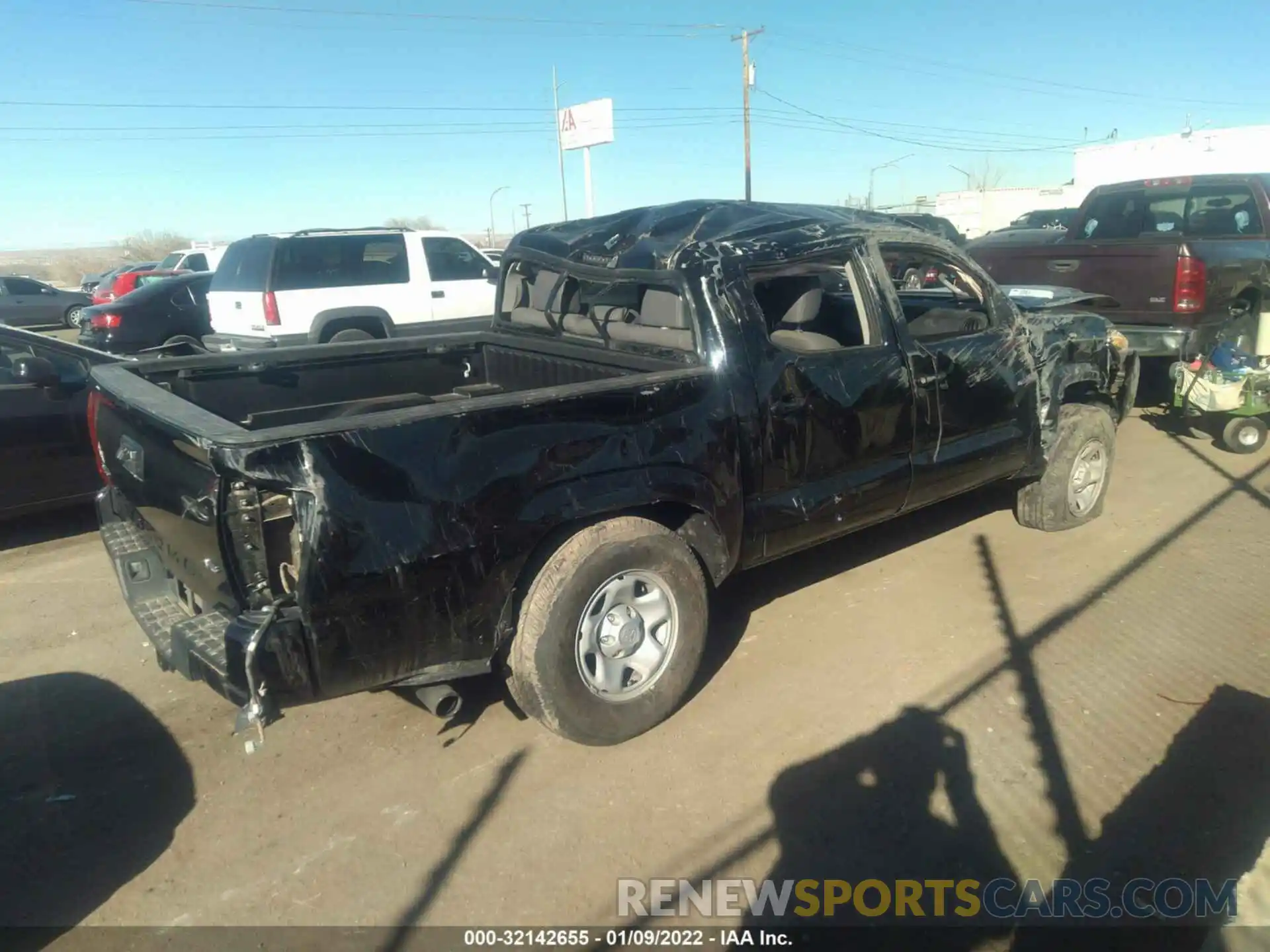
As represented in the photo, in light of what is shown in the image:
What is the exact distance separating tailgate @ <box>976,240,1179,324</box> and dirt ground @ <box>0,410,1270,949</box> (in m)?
3.57

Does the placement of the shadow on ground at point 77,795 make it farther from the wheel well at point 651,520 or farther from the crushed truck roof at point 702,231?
the crushed truck roof at point 702,231

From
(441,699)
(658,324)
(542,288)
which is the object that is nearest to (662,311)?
(658,324)

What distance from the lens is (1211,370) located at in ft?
24.0

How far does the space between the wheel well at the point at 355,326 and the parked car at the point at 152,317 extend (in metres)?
4.81

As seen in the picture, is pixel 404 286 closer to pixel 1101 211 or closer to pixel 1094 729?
pixel 1101 211

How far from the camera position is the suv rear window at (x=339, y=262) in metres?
10.3

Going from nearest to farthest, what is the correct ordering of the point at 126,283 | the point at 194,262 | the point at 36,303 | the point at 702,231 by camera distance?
the point at 702,231, the point at 126,283, the point at 194,262, the point at 36,303

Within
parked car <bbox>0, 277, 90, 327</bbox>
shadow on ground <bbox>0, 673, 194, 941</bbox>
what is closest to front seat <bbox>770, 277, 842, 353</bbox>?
shadow on ground <bbox>0, 673, 194, 941</bbox>

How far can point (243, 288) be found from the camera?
10.5 metres

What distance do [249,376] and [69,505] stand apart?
2.71 metres

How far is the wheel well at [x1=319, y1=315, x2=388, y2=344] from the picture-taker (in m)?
10.5

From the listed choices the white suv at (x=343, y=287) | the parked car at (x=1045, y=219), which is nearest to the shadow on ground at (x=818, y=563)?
the white suv at (x=343, y=287)

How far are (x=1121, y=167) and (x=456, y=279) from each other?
1643 inches

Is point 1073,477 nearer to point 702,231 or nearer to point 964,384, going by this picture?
point 964,384
